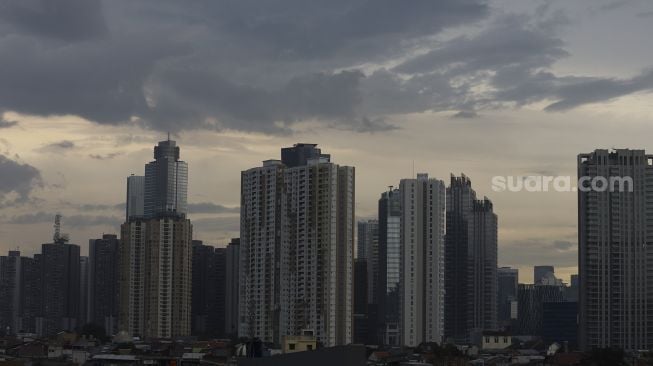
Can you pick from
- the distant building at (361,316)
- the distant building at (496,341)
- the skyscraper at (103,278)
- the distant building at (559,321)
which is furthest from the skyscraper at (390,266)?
the skyscraper at (103,278)

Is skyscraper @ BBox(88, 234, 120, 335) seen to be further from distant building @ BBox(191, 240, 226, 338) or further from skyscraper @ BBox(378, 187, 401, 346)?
skyscraper @ BBox(378, 187, 401, 346)

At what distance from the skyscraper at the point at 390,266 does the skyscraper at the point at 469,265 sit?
1706 cm

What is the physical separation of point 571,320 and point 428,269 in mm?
49630

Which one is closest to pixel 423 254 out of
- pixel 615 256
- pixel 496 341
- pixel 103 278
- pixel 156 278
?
pixel 496 341

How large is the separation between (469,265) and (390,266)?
26.7 m

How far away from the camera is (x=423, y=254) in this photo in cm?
13138

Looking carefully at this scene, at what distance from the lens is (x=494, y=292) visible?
578 ft

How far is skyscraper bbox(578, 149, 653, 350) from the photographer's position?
132 metres

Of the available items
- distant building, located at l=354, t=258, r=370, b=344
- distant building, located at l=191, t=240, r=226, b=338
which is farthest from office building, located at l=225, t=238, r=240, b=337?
distant building, located at l=354, t=258, r=370, b=344

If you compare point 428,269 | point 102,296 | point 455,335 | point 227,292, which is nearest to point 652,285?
point 428,269

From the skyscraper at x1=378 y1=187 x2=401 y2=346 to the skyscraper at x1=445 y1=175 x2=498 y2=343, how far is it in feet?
56.0

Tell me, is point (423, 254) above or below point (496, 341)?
above

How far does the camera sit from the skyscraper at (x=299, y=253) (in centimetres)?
10962

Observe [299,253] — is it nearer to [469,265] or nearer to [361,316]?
[361,316]
